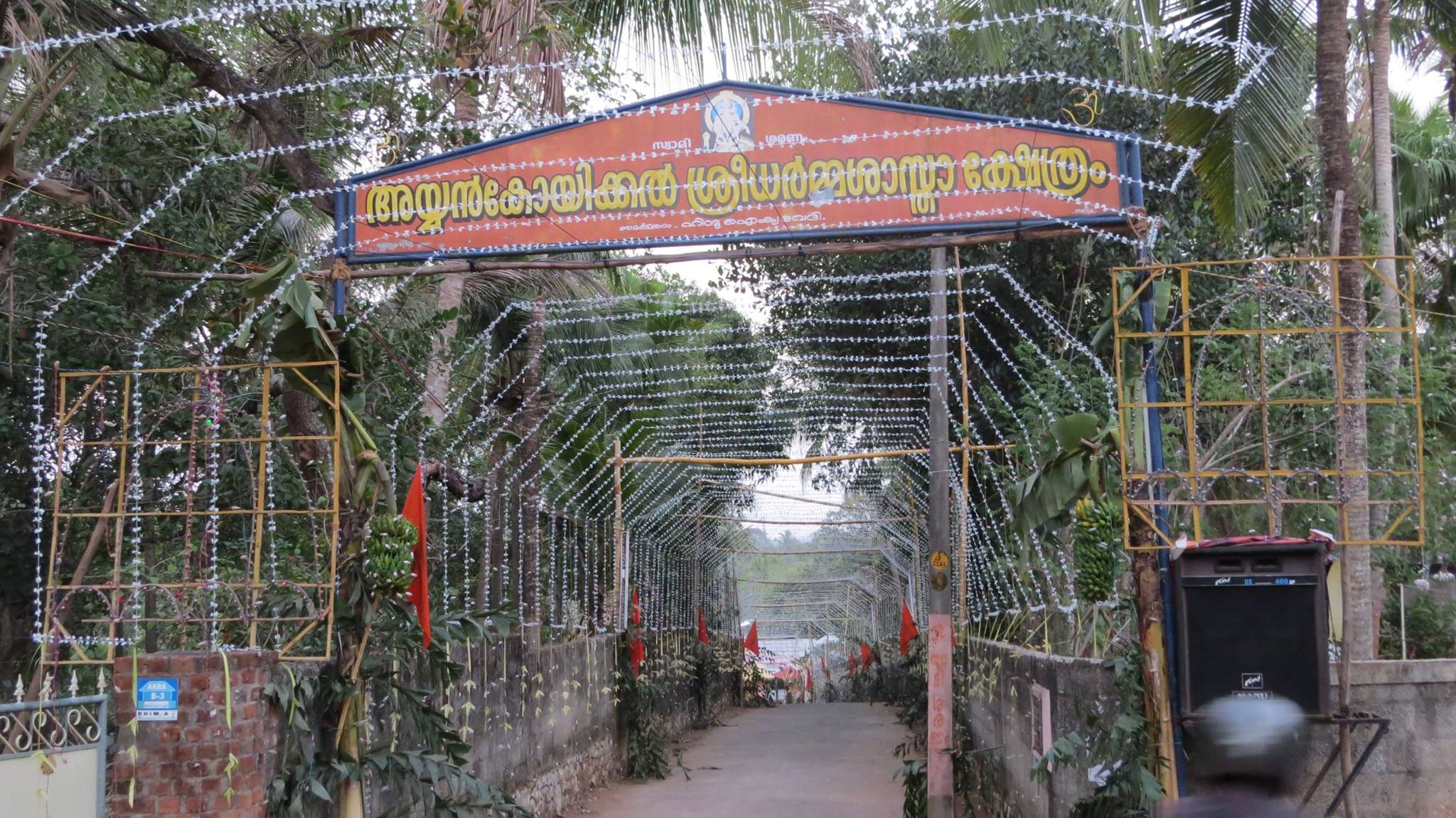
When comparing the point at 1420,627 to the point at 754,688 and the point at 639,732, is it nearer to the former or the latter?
the point at 639,732

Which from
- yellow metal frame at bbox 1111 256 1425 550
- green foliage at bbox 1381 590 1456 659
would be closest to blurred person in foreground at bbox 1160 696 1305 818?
yellow metal frame at bbox 1111 256 1425 550

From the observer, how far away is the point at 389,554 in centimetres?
620

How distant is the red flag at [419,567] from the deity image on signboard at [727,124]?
9.11 ft

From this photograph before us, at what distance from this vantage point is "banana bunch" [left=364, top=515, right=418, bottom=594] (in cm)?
619

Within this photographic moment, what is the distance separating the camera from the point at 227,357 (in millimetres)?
9047

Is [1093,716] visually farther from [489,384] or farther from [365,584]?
[489,384]

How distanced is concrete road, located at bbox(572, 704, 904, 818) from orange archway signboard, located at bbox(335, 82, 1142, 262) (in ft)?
20.7

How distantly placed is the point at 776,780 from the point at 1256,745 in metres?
12.2

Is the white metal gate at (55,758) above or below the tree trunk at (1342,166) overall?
below

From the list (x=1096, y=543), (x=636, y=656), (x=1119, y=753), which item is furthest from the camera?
(x=636, y=656)

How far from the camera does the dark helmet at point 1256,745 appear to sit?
2.88 m

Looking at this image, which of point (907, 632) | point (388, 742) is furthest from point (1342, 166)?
point (907, 632)

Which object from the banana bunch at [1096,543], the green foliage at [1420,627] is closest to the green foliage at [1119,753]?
the banana bunch at [1096,543]

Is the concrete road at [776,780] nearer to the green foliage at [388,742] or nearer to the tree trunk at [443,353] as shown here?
the tree trunk at [443,353]
